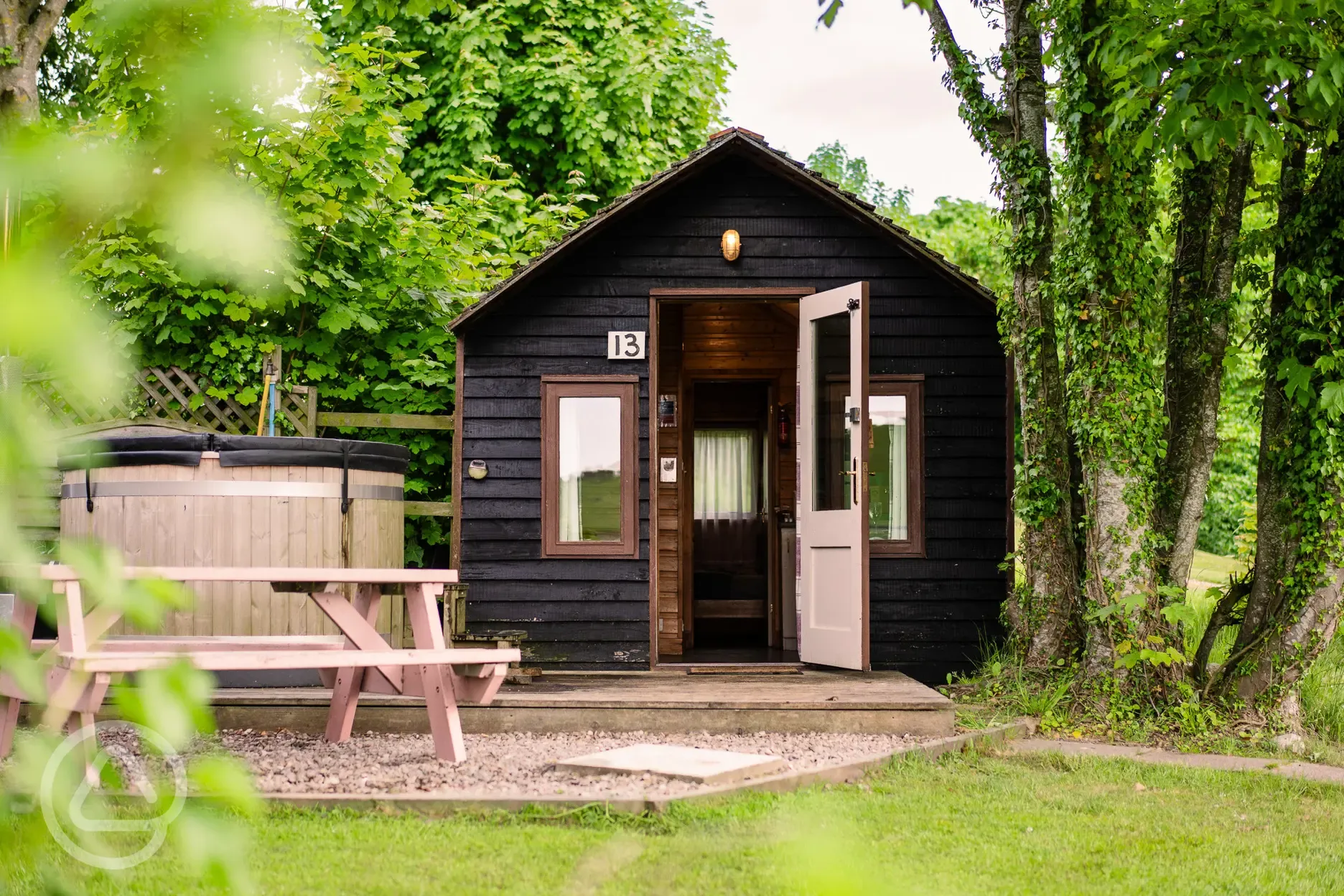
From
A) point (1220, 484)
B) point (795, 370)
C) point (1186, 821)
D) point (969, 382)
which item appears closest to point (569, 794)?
point (1186, 821)

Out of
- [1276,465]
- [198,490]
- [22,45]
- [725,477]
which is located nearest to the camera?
[22,45]

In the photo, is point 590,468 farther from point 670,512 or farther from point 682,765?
point 682,765

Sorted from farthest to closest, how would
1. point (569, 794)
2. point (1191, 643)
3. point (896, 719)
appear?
point (1191, 643)
point (896, 719)
point (569, 794)

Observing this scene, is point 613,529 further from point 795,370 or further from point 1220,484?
point 1220,484

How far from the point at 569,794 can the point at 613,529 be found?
12.5 feet

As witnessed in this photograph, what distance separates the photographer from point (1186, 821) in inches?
185

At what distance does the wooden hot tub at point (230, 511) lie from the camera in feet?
20.9

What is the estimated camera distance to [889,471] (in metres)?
8.55

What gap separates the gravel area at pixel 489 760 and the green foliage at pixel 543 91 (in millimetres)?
11050

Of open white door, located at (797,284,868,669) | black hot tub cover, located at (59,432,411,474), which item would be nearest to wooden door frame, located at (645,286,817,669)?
open white door, located at (797,284,868,669)

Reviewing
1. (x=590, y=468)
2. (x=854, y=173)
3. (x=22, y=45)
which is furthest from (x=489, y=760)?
(x=854, y=173)

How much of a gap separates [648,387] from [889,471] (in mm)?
1750

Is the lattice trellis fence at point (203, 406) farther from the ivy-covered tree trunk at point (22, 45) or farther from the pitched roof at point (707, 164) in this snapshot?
the ivy-covered tree trunk at point (22, 45)

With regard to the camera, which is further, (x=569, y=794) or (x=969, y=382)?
(x=969, y=382)
